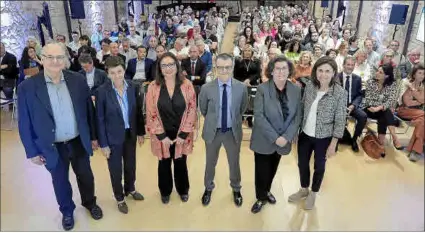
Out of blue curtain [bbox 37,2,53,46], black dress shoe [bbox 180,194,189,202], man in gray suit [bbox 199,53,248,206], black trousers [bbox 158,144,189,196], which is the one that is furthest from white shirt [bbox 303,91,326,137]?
blue curtain [bbox 37,2,53,46]

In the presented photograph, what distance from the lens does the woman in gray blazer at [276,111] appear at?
2.38 m

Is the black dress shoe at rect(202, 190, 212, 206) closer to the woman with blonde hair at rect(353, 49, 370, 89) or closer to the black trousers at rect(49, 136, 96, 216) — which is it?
the black trousers at rect(49, 136, 96, 216)

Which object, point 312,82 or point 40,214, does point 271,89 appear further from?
point 40,214

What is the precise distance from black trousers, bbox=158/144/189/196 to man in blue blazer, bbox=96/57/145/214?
0.96 ft

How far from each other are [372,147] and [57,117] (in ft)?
11.3

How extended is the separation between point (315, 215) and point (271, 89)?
1298mm

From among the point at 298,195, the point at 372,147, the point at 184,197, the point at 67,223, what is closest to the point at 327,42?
the point at 372,147

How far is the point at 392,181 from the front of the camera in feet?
11.0

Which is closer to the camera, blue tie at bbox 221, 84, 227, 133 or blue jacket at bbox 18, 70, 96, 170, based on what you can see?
blue jacket at bbox 18, 70, 96, 170

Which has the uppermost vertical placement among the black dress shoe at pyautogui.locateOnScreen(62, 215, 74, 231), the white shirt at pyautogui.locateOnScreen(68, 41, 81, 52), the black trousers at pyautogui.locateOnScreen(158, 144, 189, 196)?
the white shirt at pyautogui.locateOnScreen(68, 41, 81, 52)

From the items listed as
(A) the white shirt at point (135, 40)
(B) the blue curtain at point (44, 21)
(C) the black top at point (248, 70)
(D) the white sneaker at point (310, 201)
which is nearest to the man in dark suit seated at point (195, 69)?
(C) the black top at point (248, 70)

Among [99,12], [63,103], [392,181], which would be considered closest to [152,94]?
[63,103]

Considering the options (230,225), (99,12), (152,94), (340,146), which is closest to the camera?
(152,94)

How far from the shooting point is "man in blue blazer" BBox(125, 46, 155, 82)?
474 cm
